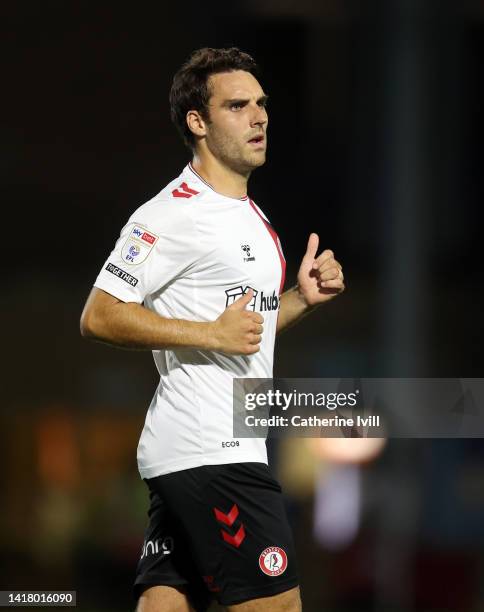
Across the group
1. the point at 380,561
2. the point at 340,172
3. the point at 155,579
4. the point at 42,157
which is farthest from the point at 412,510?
the point at 42,157

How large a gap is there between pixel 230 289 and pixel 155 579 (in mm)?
789

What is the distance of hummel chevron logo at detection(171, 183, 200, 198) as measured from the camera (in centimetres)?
299

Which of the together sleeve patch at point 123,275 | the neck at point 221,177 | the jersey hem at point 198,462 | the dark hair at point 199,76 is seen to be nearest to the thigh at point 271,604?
the jersey hem at point 198,462

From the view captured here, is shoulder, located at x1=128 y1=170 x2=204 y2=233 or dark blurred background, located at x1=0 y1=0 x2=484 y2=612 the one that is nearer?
shoulder, located at x1=128 y1=170 x2=204 y2=233

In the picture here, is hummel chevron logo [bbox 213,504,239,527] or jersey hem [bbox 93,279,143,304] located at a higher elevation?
jersey hem [bbox 93,279,143,304]

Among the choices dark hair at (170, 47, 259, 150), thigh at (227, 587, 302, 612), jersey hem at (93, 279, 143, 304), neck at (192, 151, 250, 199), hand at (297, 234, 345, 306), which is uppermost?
dark hair at (170, 47, 259, 150)

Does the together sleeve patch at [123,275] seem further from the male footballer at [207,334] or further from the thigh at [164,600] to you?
the thigh at [164,600]

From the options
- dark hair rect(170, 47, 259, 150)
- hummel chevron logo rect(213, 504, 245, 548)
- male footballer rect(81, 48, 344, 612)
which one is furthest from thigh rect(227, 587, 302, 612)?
dark hair rect(170, 47, 259, 150)

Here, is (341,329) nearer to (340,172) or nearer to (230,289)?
(340,172)

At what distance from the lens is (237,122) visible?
3.06 m

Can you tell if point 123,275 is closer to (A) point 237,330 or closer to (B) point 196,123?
(A) point 237,330

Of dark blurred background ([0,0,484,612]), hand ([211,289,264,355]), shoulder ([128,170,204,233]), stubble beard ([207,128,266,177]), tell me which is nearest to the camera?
hand ([211,289,264,355])

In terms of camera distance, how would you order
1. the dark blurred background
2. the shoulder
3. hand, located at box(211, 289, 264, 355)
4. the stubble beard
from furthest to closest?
the dark blurred background → the stubble beard → the shoulder → hand, located at box(211, 289, 264, 355)

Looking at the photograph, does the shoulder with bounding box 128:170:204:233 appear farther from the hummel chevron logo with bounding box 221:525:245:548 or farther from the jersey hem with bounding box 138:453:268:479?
the hummel chevron logo with bounding box 221:525:245:548
